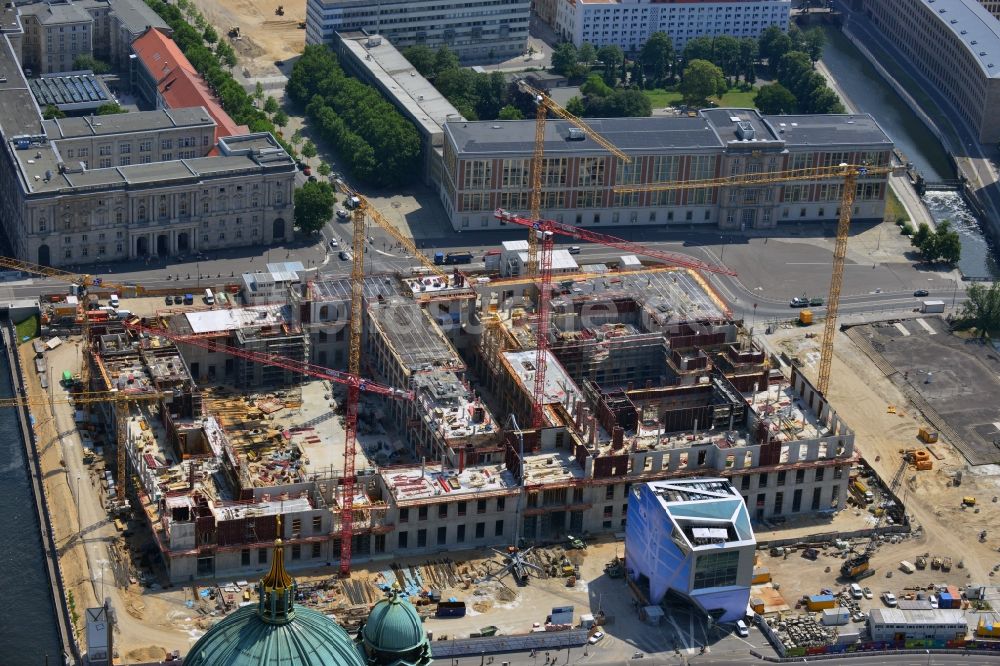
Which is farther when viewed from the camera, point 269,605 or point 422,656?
point 422,656

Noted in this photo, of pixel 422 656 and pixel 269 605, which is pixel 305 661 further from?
pixel 422 656

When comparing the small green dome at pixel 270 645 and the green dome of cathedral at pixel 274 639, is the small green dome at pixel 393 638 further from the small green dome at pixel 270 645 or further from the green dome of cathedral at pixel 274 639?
the green dome of cathedral at pixel 274 639

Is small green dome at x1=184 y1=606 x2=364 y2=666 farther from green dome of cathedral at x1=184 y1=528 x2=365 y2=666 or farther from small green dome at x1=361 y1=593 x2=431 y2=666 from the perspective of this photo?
small green dome at x1=361 y1=593 x2=431 y2=666

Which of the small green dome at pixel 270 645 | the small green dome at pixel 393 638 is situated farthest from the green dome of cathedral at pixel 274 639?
the small green dome at pixel 393 638

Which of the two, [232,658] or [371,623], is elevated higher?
[232,658]

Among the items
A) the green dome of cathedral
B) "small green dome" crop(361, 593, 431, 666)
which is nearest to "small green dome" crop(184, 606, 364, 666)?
the green dome of cathedral

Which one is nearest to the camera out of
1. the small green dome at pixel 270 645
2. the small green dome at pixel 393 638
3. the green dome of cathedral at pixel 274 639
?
the green dome of cathedral at pixel 274 639

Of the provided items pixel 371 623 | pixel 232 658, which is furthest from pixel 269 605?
pixel 371 623
